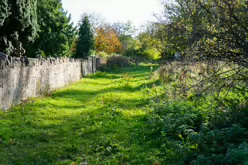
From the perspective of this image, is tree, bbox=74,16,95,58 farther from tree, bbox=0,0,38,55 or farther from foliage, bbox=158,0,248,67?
foliage, bbox=158,0,248,67

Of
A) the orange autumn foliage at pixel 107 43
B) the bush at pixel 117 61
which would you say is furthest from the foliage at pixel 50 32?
the orange autumn foliage at pixel 107 43

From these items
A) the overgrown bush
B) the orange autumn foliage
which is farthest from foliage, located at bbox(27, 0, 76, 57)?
the overgrown bush

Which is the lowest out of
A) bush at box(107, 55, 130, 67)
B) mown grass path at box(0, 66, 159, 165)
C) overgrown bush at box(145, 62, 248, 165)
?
mown grass path at box(0, 66, 159, 165)

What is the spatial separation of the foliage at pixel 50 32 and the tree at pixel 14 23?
6.54 meters

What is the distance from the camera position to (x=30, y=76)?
31.1 feet

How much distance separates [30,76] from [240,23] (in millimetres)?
7188

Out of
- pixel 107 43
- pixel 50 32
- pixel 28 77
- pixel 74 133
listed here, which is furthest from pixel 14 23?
pixel 107 43

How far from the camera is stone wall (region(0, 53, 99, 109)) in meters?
7.88

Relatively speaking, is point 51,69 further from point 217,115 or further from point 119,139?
point 217,115

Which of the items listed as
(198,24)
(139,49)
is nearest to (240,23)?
(198,24)

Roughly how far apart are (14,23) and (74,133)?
9771 mm

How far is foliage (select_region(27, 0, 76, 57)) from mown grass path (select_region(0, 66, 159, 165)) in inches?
542

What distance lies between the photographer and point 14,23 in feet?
45.6

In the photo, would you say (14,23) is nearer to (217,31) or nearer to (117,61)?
(217,31)
